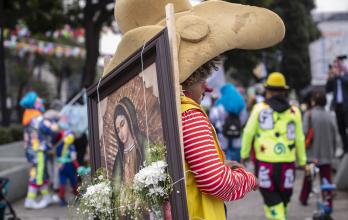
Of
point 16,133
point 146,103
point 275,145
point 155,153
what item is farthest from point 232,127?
point 155,153

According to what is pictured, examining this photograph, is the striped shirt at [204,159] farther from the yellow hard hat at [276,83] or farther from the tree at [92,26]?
the tree at [92,26]

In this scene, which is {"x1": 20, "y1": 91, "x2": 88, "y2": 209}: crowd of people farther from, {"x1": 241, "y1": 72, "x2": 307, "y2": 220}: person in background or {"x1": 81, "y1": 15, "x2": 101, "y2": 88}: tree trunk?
{"x1": 81, "y1": 15, "x2": 101, "y2": 88}: tree trunk

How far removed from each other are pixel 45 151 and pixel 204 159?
21.1ft

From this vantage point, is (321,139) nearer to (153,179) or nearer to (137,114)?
(137,114)

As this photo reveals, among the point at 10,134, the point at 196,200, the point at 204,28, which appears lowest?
the point at 196,200

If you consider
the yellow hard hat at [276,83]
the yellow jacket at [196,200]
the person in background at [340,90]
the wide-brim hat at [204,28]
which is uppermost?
the person in background at [340,90]

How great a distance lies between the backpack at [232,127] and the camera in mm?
9922

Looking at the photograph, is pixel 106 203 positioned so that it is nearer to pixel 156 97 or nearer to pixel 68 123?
pixel 156 97

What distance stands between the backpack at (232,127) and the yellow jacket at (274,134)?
4.33 meters

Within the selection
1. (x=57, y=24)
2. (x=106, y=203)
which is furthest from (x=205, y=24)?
(x=57, y=24)

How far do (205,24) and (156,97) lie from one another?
0.42 meters

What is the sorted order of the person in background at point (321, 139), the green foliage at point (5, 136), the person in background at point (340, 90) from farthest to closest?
the green foliage at point (5, 136) < the person in background at point (340, 90) < the person in background at point (321, 139)

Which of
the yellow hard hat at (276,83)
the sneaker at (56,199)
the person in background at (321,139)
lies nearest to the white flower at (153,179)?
the yellow hard hat at (276,83)

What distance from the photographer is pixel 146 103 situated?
222cm
